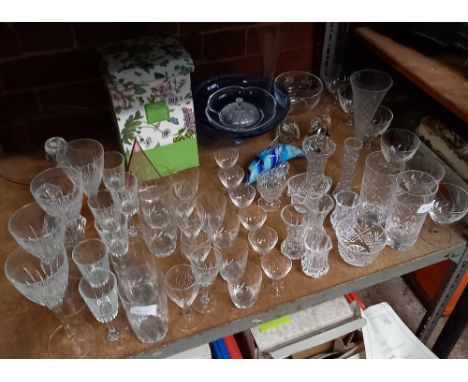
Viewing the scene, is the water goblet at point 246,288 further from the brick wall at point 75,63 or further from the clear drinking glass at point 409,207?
the brick wall at point 75,63

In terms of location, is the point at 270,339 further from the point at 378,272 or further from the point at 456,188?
the point at 456,188

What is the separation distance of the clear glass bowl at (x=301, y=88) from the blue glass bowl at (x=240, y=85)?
68 millimetres

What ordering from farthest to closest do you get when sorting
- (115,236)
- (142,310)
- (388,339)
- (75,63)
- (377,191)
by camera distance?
(388,339) → (75,63) → (377,191) → (115,236) → (142,310)

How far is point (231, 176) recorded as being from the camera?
3.16 feet

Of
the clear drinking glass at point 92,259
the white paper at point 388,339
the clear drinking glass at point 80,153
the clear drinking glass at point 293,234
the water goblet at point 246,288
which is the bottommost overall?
the white paper at point 388,339

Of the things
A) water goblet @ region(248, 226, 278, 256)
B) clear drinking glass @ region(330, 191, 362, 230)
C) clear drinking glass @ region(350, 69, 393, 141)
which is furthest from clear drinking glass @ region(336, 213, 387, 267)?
clear drinking glass @ region(350, 69, 393, 141)

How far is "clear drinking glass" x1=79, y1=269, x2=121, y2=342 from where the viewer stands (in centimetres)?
70

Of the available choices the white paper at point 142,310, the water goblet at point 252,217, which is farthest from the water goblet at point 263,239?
the white paper at point 142,310

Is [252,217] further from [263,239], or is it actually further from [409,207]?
[409,207]

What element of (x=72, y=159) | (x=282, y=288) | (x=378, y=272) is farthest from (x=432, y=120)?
(x=72, y=159)

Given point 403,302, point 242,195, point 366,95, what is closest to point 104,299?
point 242,195

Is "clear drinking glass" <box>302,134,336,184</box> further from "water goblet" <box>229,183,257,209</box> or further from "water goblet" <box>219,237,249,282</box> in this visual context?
"water goblet" <box>219,237,249,282</box>

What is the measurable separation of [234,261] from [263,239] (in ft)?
0.25

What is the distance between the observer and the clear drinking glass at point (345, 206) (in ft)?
2.82
